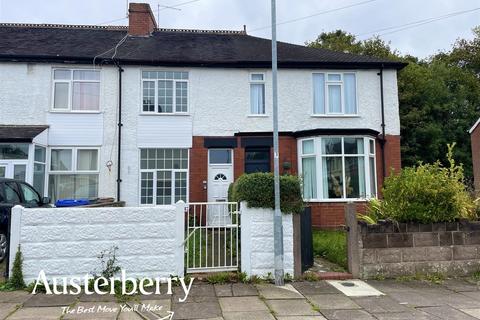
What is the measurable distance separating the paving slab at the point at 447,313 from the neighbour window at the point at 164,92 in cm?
1146

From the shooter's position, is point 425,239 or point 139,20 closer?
point 425,239

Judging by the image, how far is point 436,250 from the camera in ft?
24.1

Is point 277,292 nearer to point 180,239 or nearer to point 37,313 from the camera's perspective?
point 180,239

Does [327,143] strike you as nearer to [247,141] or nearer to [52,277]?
[247,141]

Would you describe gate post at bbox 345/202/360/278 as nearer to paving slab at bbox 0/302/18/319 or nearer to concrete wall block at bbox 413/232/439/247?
concrete wall block at bbox 413/232/439/247

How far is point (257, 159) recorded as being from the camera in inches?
589

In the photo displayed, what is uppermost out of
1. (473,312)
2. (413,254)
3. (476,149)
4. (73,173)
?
(476,149)

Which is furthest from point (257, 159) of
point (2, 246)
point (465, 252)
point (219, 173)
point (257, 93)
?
point (2, 246)

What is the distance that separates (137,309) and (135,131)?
10.0m

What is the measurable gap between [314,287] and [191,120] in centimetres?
960

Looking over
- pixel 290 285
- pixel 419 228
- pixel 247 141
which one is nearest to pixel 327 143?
pixel 247 141

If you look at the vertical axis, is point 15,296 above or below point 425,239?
below

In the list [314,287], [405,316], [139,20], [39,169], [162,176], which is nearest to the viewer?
[405,316]

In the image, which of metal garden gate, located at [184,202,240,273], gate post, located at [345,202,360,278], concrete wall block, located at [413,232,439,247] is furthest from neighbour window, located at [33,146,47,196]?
concrete wall block, located at [413,232,439,247]
